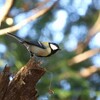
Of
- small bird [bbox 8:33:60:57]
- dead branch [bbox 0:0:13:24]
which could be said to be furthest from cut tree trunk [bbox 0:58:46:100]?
dead branch [bbox 0:0:13:24]

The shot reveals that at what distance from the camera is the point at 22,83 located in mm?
2203

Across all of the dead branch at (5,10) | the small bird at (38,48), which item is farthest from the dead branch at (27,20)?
the small bird at (38,48)

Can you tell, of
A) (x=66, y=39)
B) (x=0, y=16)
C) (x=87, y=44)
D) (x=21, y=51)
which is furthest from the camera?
(x=66, y=39)

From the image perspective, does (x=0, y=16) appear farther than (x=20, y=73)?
Yes

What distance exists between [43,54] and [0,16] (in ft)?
4.91

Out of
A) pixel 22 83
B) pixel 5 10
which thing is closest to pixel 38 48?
pixel 22 83

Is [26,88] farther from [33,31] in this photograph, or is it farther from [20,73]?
[33,31]

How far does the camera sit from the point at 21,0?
223 inches

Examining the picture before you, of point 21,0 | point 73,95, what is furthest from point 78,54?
point 21,0

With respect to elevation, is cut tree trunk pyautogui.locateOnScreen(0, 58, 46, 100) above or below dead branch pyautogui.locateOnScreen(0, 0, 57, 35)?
above

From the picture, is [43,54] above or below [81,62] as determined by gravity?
above

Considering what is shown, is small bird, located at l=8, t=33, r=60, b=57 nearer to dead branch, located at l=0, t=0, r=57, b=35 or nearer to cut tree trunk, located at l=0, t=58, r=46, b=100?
cut tree trunk, located at l=0, t=58, r=46, b=100

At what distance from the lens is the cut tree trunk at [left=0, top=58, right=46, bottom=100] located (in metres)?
2.18

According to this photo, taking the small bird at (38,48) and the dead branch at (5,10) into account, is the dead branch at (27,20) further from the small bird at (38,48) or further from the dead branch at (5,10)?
the small bird at (38,48)
